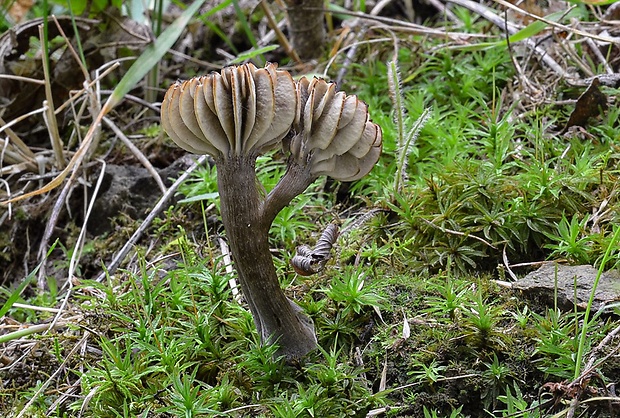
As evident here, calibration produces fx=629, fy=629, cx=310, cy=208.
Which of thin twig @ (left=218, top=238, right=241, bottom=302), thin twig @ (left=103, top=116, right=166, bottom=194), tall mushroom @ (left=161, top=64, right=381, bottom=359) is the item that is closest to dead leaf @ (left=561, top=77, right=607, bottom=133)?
tall mushroom @ (left=161, top=64, right=381, bottom=359)

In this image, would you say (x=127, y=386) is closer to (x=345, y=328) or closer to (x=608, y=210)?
(x=345, y=328)

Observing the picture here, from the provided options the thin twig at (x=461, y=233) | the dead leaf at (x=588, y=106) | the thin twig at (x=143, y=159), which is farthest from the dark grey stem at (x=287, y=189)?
the dead leaf at (x=588, y=106)

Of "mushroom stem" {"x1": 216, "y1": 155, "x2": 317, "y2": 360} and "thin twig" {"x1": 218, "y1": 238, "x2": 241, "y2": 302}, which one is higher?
"mushroom stem" {"x1": 216, "y1": 155, "x2": 317, "y2": 360}

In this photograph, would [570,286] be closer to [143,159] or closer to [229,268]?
[229,268]

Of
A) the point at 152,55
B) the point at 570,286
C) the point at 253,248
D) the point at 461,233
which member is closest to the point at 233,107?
the point at 253,248

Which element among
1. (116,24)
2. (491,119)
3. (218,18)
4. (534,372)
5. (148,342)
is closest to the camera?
(534,372)

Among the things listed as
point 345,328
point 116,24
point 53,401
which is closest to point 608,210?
point 345,328

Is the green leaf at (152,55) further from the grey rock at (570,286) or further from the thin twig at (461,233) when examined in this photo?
the grey rock at (570,286)

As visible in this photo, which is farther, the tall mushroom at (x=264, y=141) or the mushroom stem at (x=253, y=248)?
the mushroom stem at (x=253, y=248)

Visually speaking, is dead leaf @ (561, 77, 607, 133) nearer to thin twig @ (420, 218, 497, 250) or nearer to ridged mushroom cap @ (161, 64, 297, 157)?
thin twig @ (420, 218, 497, 250)
